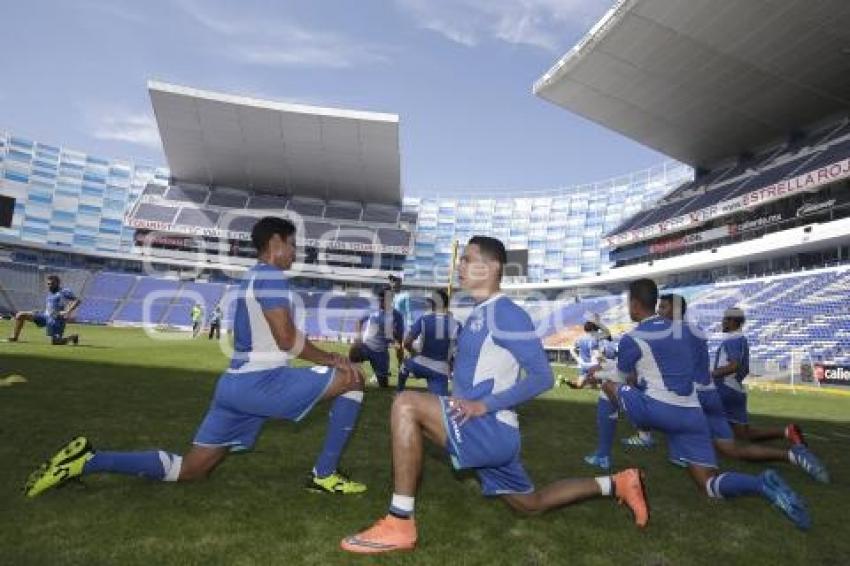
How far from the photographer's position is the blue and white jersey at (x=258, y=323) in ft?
13.5

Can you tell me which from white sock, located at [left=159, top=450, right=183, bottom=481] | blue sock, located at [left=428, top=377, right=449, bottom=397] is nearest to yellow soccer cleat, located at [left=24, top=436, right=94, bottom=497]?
white sock, located at [left=159, top=450, right=183, bottom=481]

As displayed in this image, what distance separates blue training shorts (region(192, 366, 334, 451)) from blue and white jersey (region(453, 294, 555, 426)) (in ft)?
3.80

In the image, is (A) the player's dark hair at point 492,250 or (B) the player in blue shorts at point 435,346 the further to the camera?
(B) the player in blue shorts at point 435,346

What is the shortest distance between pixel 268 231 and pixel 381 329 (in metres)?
7.56

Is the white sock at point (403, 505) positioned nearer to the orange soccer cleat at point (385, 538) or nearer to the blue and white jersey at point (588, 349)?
the orange soccer cleat at point (385, 538)

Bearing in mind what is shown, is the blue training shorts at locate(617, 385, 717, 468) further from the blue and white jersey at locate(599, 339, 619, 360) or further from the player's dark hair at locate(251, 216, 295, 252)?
the blue and white jersey at locate(599, 339, 619, 360)

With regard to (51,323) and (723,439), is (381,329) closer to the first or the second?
(723,439)

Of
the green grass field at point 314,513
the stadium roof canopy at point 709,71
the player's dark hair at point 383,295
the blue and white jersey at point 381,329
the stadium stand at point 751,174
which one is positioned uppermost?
the stadium roof canopy at point 709,71

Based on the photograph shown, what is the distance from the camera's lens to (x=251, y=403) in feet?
13.3

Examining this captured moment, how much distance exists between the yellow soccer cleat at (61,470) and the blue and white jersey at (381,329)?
769 cm

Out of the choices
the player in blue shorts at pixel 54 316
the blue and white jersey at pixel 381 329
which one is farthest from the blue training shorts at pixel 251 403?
the player in blue shorts at pixel 54 316

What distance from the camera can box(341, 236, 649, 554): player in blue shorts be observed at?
11.3 feet

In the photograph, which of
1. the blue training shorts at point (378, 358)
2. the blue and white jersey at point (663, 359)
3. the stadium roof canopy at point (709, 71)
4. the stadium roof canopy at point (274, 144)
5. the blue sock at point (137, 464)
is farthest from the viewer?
the stadium roof canopy at point (274, 144)

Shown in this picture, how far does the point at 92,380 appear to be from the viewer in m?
9.88
